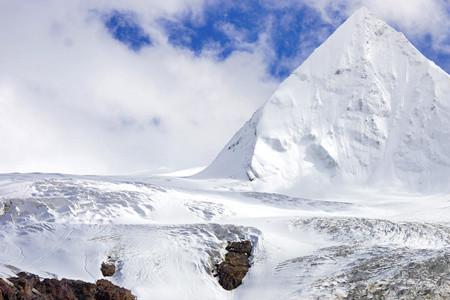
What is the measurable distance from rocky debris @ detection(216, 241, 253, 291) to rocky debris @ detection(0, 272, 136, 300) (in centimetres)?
860

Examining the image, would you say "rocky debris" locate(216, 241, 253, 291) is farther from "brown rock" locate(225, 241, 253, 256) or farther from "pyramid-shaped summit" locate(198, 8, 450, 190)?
"pyramid-shaped summit" locate(198, 8, 450, 190)

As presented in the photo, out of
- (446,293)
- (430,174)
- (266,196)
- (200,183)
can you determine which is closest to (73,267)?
(446,293)

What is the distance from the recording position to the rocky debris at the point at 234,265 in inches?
2104

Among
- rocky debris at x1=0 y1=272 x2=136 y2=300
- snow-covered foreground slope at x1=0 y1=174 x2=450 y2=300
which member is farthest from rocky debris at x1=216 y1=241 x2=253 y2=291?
rocky debris at x1=0 y1=272 x2=136 y2=300

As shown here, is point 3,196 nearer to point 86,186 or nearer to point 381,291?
point 86,186

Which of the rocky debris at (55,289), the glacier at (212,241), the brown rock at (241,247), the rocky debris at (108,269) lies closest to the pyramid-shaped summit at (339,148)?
the glacier at (212,241)

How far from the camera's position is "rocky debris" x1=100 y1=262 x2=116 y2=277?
52.9 m

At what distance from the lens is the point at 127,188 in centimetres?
8456

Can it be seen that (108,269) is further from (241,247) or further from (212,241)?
(241,247)

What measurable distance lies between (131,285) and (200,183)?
99263 millimetres

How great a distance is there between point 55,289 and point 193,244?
1733 cm

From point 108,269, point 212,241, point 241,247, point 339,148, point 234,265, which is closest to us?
point 108,269

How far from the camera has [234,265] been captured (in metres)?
55.6

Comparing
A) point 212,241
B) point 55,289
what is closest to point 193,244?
point 212,241
